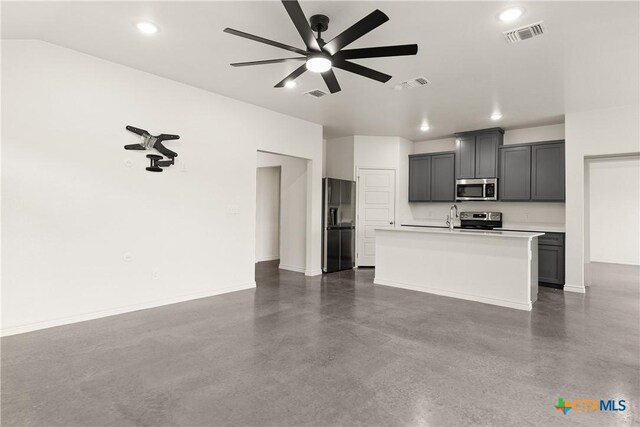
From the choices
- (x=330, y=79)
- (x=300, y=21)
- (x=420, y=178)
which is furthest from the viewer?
(x=420, y=178)

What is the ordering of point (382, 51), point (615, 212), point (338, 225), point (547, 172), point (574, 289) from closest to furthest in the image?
1. point (382, 51)
2. point (574, 289)
3. point (547, 172)
4. point (338, 225)
5. point (615, 212)

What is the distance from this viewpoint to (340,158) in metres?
7.42

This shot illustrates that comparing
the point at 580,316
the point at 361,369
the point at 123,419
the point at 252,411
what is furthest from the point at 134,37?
the point at 580,316

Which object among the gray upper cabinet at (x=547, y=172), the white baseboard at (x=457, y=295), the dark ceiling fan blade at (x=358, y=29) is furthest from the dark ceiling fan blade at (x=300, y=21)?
the gray upper cabinet at (x=547, y=172)

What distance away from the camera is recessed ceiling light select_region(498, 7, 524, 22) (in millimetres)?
2615

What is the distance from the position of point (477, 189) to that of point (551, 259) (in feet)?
5.74

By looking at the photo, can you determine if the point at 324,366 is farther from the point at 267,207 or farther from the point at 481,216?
the point at 267,207

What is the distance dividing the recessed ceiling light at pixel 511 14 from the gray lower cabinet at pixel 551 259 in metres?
4.09

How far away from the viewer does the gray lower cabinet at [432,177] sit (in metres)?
6.93

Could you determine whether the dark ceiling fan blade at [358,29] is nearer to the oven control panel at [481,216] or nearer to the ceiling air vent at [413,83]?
the ceiling air vent at [413,83]

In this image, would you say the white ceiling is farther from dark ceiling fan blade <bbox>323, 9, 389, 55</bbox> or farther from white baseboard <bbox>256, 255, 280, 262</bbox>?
white baseboard <bbox>256, 255, 280, 262</bbox>

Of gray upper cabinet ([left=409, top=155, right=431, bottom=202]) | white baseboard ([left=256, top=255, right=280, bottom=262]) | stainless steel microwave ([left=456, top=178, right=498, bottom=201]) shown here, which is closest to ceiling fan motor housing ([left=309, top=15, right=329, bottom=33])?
stainless steel microwave ([left=456, top=178, right=498, bottom=201])

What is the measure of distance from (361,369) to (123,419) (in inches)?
61.5

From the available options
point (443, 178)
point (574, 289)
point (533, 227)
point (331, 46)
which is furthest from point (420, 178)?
point (331, 46)
